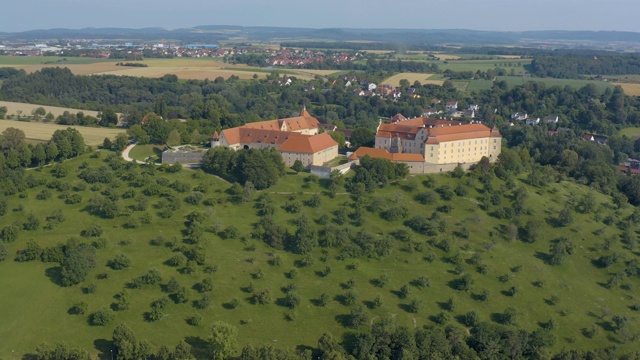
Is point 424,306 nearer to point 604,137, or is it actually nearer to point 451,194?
point 451,194

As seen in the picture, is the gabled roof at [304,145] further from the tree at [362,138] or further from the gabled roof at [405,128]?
the gabled roof at [405,128]

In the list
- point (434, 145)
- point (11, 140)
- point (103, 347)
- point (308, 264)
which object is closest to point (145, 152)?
point (11, 140)

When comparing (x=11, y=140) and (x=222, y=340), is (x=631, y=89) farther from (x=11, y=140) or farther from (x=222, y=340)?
(x=222, y=340)

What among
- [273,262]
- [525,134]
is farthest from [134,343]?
[525,134]

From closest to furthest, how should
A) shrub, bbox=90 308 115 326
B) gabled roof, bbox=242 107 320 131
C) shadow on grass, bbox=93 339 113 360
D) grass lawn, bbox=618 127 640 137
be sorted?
shadow on grass, bbox=93 339 113 360 < shrub, bbox=90 308 115 326 < gabled roof, bbox=242 107 320 131 < grass lawn, bbox=618 127 640 137

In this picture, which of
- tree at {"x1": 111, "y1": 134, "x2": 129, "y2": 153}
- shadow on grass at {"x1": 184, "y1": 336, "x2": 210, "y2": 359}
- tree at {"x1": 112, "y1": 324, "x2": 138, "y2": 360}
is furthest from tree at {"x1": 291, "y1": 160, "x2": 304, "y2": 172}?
tree at {"x1": 112, "y1": 324, "x2": 138, "y2": 360}

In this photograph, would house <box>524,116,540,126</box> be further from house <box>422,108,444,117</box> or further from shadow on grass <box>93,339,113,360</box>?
shadow on grass <box>93,339,113,360</box>
